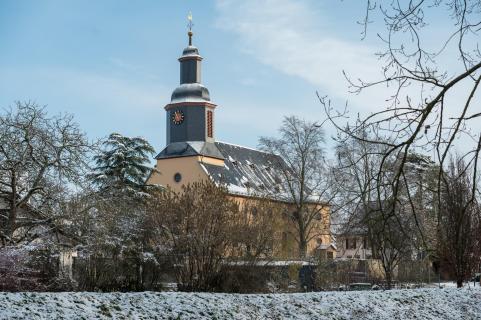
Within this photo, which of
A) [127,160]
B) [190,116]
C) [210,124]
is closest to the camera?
[127,160]

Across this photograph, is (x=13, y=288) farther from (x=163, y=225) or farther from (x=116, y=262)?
(x=163, y=225)

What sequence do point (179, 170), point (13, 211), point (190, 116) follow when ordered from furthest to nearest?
point (190, 116), point (179, 170), point (13, 211)

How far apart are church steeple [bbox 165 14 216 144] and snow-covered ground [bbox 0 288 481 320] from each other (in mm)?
49898

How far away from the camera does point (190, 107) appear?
7038cm

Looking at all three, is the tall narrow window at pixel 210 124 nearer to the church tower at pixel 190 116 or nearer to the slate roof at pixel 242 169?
the church tower at pixel 190 116

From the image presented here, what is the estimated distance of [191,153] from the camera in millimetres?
68062

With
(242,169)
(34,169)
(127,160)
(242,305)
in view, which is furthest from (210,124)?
(242,305)

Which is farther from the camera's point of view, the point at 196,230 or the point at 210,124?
the point at 210,124

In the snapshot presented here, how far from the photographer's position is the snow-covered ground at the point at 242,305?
1246 centimetres

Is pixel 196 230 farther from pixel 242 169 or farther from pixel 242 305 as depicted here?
pixel 242 169

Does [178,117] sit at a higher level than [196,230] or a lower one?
higher

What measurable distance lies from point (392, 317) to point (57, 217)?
11440 mm

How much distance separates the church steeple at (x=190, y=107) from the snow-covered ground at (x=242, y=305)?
1965 inches

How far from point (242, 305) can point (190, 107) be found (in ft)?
183
